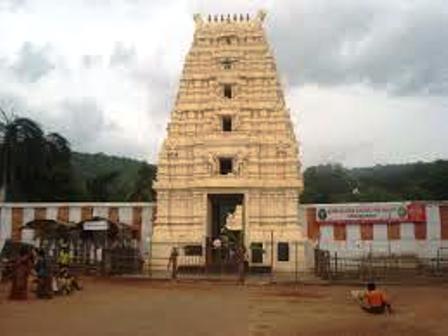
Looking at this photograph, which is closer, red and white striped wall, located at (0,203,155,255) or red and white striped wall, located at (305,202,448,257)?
red and white striped wall, located at (305,202,448,257)

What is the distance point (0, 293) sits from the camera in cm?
2373

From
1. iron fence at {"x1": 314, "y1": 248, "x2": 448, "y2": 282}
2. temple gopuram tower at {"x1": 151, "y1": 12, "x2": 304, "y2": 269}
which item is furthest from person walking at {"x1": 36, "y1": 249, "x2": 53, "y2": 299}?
temple gopuram tower at {"x1": 151, "y1": 12, "x2": 304, "y2": 269}

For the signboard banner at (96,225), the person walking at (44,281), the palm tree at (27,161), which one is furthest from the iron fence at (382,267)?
the palm tree at (27,161)

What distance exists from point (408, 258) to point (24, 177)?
24.7 m

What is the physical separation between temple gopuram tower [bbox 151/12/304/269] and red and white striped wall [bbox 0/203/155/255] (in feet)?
4.93

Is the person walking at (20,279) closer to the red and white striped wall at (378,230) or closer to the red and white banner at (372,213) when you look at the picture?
the red and white striped wall at (378,230)

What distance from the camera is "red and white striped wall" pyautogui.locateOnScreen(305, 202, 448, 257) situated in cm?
3931

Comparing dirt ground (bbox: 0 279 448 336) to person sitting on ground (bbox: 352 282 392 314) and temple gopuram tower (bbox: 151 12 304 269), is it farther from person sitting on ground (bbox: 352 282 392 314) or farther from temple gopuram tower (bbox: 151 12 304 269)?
temple gopuram tower (bbox: 151 12 304 269)

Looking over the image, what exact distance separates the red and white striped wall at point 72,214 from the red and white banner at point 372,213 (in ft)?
30.3

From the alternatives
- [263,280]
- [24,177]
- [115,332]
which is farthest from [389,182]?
[115,332]

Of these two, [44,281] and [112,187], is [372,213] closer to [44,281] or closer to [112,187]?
[44,281]

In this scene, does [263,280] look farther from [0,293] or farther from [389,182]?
[389,182]

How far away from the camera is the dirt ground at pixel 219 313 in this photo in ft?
55.6

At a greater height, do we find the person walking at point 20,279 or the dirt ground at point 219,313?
the person walking at point 20,279
